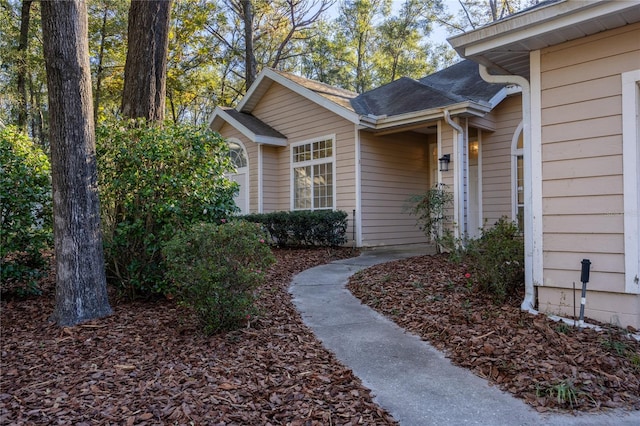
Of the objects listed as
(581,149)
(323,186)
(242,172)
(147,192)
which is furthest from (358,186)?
(581,149)

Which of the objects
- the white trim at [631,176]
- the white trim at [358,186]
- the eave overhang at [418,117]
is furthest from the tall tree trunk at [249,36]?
the white trim at [631,176]

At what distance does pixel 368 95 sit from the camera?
11211mm

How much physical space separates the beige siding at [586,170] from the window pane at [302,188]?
22.0 feet

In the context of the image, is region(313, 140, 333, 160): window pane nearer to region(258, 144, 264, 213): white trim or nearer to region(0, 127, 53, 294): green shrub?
region(258, 144, 264, 213): white trim

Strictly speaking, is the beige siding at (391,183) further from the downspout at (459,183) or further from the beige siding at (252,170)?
the beige siding at (252,170)

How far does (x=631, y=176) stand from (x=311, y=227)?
20.1 ft

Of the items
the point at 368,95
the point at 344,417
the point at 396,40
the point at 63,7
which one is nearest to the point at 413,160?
the point at 368,95

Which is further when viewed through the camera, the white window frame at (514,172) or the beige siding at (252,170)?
the beige siding at (252,170)

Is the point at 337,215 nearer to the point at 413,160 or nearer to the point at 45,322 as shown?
the point at 413,160

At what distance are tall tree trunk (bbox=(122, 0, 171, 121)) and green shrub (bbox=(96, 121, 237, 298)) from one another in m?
0.59

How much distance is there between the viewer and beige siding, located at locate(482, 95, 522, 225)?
885 cm

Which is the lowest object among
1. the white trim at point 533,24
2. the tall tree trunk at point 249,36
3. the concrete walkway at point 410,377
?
the concrete walkway at point 410,377

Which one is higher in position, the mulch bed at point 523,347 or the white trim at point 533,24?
the white trim at point 533,24

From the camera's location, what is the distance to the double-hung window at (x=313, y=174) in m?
9.80
